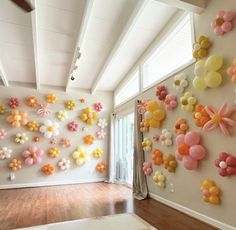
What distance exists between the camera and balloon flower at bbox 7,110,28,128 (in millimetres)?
5723

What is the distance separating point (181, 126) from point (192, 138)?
1.16ft

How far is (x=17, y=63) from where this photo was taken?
519cm

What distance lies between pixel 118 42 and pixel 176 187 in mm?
3064

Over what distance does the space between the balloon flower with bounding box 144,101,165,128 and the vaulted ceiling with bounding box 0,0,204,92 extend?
144 cm

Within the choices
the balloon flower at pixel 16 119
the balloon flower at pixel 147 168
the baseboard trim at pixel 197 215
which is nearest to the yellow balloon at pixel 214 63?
the baseboard trim at pixel 197 215

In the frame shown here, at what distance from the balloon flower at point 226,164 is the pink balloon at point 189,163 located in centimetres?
41

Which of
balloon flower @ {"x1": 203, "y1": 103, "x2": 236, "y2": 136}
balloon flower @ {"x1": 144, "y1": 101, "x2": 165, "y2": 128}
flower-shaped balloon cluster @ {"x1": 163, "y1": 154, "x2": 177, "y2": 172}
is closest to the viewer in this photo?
balloon flower @ {"x1": 203, "y1": 103, "x2": 236, "y2": 136}

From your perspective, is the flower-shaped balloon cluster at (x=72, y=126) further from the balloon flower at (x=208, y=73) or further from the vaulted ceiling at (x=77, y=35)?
the balloon flower at (x=208, y=73)

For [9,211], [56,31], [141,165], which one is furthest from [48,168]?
[56,31]

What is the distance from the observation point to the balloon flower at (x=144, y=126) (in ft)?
14.5

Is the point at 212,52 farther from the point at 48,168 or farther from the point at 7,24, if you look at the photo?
the point at 48,168

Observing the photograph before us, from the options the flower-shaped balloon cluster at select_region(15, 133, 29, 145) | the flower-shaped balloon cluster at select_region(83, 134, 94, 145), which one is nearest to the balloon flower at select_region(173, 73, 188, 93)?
the flower-shaped balloon cluster at select_region(83, 134, 94, 145)

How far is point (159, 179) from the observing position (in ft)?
12.7

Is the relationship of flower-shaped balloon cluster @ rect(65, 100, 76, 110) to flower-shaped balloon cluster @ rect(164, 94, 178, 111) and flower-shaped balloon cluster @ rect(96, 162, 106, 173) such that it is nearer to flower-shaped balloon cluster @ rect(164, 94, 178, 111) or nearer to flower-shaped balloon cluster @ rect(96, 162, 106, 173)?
flower-shaped balloon cluster @ rect(96, 162, 106, 173)
